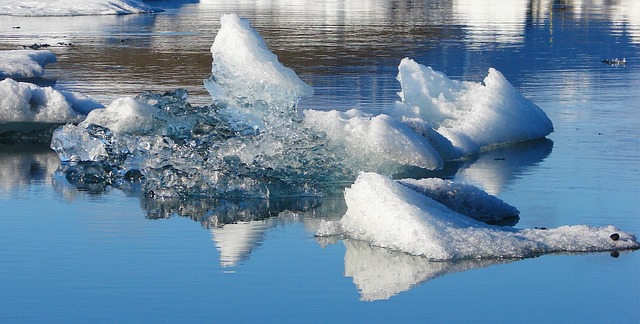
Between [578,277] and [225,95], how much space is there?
164 inches

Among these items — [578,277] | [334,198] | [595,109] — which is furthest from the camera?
[595,109]

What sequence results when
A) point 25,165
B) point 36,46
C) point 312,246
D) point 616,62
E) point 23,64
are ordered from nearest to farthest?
point 312,246
point 25,165
point 23,64
point 616,62
point 36,46

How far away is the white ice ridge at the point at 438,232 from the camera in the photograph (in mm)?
7312

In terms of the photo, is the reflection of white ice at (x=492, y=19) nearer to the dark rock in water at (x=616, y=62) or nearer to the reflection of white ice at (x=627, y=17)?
the reflection of white ice at (x=627, y=17)

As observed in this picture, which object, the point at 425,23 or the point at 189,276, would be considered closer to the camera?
the point at 189,276

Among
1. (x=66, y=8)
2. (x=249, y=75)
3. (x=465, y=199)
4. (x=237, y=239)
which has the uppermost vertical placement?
(x=249, y=75)

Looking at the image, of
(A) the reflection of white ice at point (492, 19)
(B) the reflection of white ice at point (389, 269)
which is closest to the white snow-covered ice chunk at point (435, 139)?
(B) the reflection of white ice at point (389, 269)

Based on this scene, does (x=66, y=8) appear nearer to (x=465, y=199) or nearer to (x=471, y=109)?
(x=471, y=109)

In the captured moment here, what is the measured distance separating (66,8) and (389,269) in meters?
32.5

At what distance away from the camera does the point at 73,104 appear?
12305 mm

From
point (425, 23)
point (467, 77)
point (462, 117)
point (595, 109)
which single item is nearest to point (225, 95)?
point (462, 117)

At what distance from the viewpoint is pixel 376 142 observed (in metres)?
9.64

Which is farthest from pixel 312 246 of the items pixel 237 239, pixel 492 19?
pixel 492 19

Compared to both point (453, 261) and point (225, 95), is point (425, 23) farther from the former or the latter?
point (453, 261)
